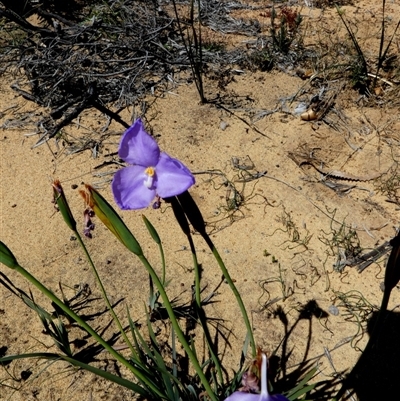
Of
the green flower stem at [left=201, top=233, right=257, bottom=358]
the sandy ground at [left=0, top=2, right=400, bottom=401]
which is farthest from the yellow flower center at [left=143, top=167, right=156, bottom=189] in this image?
the sandy ground at [left=0, top=2, right=400, bottom=401]

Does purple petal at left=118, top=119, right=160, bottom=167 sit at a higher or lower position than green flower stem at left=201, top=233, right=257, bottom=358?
higher

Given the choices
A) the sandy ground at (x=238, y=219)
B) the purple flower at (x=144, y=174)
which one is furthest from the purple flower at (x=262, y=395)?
the sandy ground at (x=238, y=219)

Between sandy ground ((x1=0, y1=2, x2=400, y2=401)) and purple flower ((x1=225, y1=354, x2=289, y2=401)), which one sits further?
sandy ground ((x1=0, y1=2, x2=400, y2=401))

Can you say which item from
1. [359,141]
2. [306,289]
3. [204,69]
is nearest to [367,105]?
[359,141]

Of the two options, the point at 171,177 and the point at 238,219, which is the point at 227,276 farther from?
the point at 238,219

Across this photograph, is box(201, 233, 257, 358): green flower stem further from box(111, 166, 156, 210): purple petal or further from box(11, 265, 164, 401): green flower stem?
box(11, 265, 164, 401): green flower stem

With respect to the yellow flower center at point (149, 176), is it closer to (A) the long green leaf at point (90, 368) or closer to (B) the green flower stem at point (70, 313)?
(B) the green flower stem at point (70, 313)

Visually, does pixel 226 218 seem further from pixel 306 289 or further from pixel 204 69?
pixel 204 69
